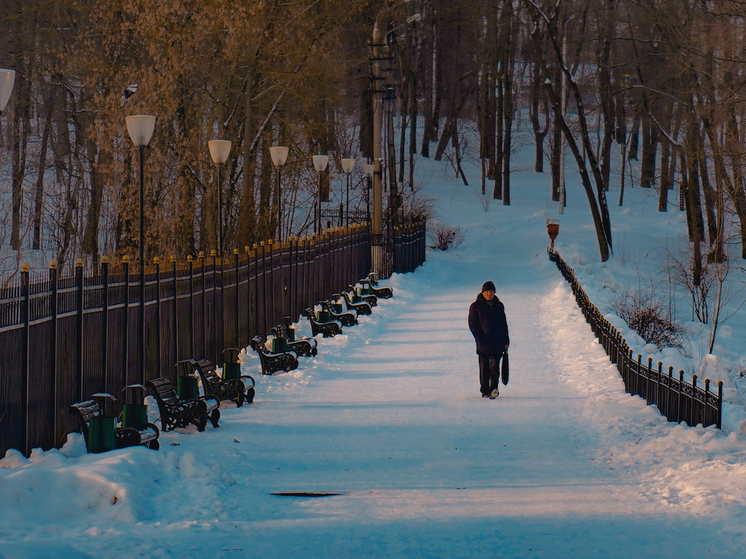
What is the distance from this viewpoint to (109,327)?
10.2m

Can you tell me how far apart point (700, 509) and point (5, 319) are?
227 inches

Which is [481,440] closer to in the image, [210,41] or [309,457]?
[309,457]

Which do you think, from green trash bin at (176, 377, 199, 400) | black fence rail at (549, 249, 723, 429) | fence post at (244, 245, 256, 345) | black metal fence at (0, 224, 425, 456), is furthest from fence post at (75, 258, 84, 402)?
fence post at (244, 245, 256, 345)

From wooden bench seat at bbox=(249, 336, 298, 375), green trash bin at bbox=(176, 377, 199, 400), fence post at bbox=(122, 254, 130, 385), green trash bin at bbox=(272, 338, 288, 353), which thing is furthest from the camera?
green trash bin at bbox=(272, 338, 288, 353)

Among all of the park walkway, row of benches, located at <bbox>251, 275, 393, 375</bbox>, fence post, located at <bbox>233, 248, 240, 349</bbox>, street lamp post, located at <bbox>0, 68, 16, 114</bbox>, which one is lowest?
the park walkway

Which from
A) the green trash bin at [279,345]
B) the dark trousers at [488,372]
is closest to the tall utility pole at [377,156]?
the green trash bin at [279,345]

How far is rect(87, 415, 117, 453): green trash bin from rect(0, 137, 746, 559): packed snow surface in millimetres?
333

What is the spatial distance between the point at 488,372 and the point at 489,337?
1.60ft

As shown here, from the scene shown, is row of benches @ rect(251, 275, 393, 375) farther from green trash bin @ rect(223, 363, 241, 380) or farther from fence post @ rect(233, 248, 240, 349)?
green trash bin @ rect(223, 363, 241, 380)

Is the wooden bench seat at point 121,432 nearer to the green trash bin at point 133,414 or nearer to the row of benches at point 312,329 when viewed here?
the green trash bin at point 133,414

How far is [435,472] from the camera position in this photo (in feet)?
27.5

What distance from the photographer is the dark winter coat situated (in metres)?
12.8

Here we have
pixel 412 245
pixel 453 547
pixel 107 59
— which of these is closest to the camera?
pixel 453 547

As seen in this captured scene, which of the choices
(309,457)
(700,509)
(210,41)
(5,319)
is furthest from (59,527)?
(210,41)
